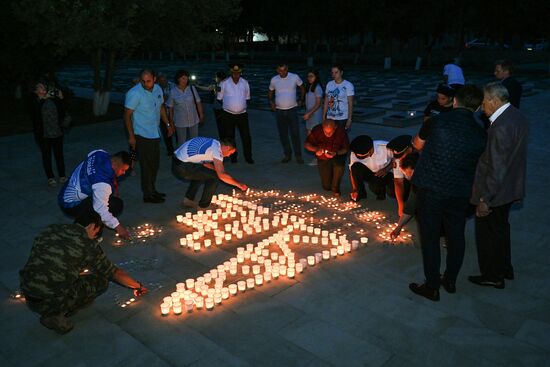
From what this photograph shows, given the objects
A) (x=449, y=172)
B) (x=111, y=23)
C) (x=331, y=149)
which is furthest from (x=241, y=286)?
(x=111, y=23)

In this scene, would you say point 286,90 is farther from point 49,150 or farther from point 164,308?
point 164,308

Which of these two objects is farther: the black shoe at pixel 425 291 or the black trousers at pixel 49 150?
the black trousers at pixel 49 150

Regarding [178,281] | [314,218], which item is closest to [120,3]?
[314,218]

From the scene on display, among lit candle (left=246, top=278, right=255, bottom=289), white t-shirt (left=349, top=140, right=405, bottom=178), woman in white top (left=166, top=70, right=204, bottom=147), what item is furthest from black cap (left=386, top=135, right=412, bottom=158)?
woman in white top (left=166, top=70, right=204, bottom=147)

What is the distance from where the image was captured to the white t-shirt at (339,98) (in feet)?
28.6

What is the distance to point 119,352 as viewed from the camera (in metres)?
4.17

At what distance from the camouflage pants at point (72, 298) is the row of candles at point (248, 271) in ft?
2.24

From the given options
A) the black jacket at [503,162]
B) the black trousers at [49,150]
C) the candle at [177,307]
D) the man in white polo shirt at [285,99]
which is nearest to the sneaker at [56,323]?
the candle at [177,307]

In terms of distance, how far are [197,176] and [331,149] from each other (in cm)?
223

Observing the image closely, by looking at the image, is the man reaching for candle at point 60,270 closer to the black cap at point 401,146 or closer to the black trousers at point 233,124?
the black cap at point 401,146

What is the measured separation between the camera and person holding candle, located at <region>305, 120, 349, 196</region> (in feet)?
26.1

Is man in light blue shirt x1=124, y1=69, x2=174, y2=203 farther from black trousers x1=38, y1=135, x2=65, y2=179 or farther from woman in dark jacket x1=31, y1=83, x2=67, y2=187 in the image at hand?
black trousers x1=38, y1=135, x2=65, y2=179

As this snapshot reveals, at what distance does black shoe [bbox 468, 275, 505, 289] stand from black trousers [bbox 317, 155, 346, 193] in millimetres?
3208

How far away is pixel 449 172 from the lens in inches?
174
